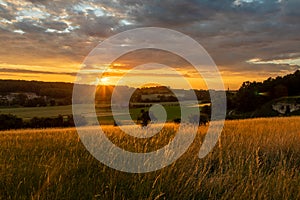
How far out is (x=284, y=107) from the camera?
53.7 m

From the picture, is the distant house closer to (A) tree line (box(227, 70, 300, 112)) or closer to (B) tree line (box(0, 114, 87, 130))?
(A) tree line (box(227, 70, 300, 112))

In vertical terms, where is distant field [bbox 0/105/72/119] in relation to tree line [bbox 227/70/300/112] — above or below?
below

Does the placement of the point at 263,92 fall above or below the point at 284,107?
above

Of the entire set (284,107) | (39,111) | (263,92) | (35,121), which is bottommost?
(35,121)

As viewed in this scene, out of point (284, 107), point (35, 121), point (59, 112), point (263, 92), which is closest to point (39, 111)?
point (59, 112)

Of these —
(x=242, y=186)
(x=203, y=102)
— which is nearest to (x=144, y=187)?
(x=242, y=186)

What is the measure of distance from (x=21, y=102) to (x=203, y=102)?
3837cm

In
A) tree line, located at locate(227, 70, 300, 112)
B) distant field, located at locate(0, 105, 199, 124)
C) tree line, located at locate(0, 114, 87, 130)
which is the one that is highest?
tree line, located at locate(227, 70, 300, 112)

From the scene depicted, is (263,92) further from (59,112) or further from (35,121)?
(35,121)

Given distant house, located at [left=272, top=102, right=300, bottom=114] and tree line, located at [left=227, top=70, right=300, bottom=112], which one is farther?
tree line, located at [left=227, top=70, right=300, bottom=112]

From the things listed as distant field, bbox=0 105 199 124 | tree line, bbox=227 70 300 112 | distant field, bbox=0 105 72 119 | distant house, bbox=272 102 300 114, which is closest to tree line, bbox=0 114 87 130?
distant field, bbox=0 105 199 124

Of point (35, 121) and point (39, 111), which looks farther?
point (39, 111)

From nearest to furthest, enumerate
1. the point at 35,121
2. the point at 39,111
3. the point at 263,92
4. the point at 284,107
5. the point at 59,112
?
the point at 35,121 < the point at 59,112 < the point at 284,107 < the point at 39,111 < the point at 263,92

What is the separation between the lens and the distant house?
2041 inches
